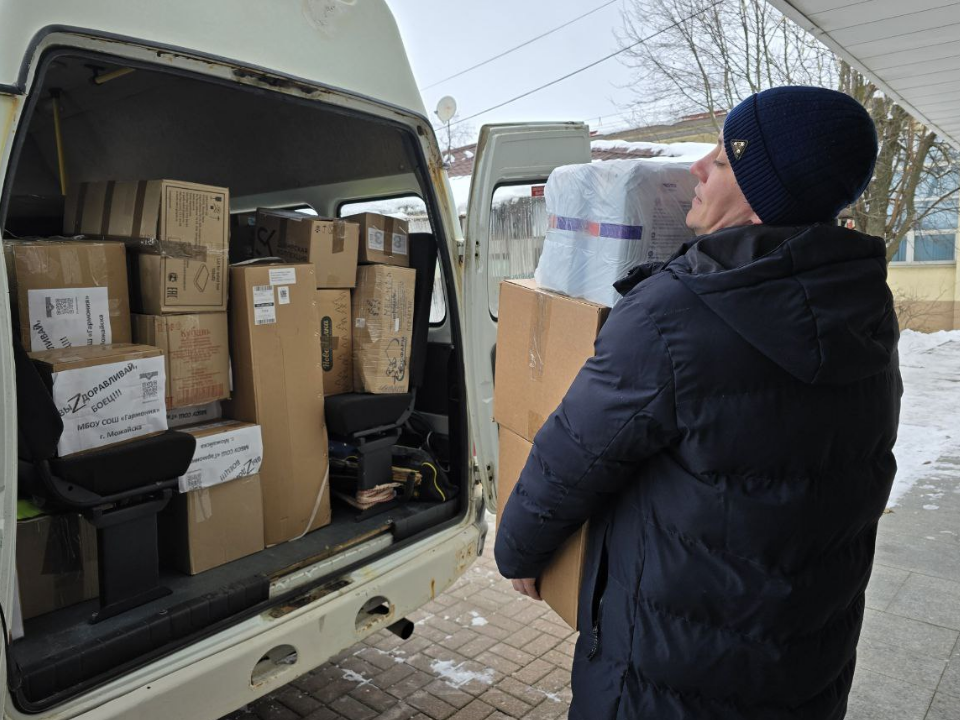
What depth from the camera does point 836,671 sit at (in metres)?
1.58

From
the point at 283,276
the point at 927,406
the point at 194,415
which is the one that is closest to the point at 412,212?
the point at 283,276

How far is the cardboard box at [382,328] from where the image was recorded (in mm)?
3359

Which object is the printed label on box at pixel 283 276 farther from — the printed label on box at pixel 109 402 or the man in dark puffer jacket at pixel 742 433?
the man in dark puffer jacket at pixel 742 433

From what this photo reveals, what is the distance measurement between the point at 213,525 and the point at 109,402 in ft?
2.27

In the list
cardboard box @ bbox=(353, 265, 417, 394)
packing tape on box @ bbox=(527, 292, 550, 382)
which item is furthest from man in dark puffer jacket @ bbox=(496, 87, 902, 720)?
cardboard box @ bbox=(353, 265, 417, 394)

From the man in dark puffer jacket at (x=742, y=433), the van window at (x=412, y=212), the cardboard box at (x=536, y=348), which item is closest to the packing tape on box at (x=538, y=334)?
the cardboard box at (x=536, y=348)

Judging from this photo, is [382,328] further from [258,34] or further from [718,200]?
[718,200]

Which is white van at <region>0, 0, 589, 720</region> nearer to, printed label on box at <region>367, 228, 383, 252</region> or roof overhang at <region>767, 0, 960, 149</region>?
printed label on box at <region>367, 228, 383, 252</region>

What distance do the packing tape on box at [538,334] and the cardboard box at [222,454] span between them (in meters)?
1.29

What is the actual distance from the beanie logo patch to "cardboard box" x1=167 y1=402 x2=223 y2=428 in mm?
2189

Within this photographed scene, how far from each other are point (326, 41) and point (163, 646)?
1.96 meters

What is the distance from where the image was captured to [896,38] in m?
4.13

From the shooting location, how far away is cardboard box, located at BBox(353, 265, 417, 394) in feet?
11.0

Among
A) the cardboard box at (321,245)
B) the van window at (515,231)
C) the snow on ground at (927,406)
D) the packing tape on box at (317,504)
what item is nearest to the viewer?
the packing tape on box at (317,504)
